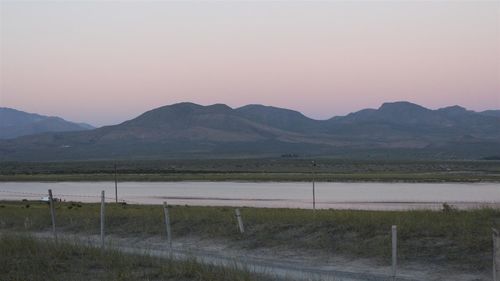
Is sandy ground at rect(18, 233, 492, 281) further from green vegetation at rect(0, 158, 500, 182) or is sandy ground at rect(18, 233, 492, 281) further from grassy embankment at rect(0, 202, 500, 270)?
green vegetation at rect(0, 158, 500, 182)

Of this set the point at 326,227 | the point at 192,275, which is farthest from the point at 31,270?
the point at 326,227

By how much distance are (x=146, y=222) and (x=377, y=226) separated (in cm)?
823

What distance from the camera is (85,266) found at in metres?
15.0

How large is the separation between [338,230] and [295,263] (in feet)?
9.19

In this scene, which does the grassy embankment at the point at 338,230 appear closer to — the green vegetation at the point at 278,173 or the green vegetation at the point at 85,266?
the green vegetation at the point at 85,266

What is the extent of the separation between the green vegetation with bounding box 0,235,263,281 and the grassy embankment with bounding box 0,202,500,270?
14.4 feet

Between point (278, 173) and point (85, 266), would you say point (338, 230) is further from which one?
point (278, 173)

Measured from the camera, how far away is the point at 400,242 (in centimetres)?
1681

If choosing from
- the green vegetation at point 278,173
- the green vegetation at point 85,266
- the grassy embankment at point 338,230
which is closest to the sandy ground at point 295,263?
the grassy embankment at point 338,230

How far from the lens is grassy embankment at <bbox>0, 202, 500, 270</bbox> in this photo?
1581 cm

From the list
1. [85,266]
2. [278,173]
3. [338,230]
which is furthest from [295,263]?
[278,173]

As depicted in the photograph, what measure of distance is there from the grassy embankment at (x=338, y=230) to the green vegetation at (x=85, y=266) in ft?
14.4

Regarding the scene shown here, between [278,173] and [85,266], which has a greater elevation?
[85,266]

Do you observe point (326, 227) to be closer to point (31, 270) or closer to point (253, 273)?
point (253, 273)
